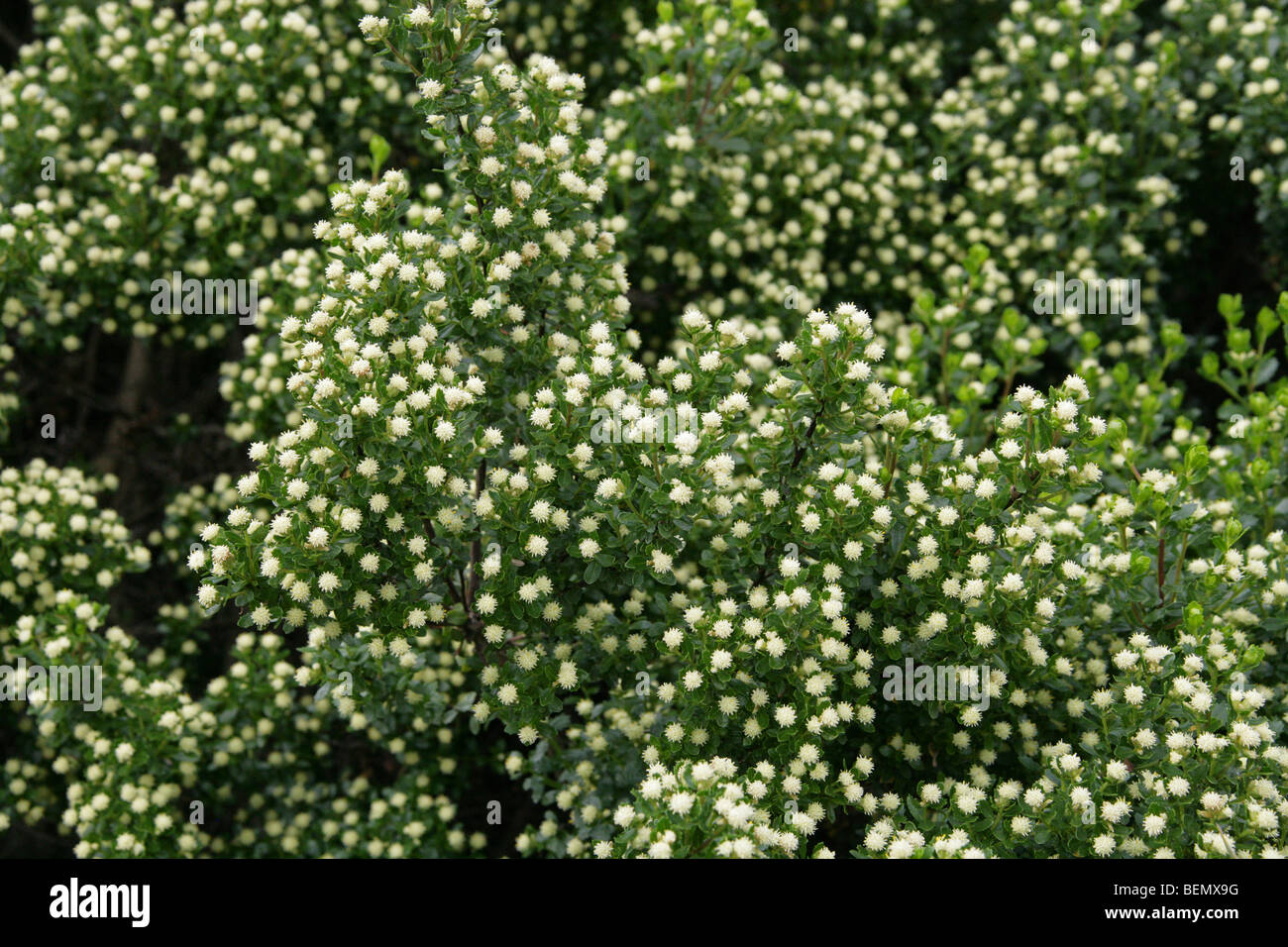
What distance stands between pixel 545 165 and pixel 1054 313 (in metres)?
4.12

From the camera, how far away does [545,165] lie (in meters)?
4.81

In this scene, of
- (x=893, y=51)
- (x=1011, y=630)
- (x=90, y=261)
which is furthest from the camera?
(x=893, y=51)

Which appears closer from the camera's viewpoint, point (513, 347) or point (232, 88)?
point (513, 347)

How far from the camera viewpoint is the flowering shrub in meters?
4.14

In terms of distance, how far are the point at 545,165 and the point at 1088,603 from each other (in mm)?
3136

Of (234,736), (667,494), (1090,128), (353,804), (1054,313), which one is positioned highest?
(1090,128)

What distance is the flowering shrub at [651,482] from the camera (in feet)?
13.6

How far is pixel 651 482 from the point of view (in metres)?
4.22

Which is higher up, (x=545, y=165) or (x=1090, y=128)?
(x=1090, y=128)

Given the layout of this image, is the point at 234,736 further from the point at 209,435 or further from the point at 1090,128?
the point at 1090,128

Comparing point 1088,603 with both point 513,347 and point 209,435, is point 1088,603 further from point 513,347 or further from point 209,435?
point 209,435
